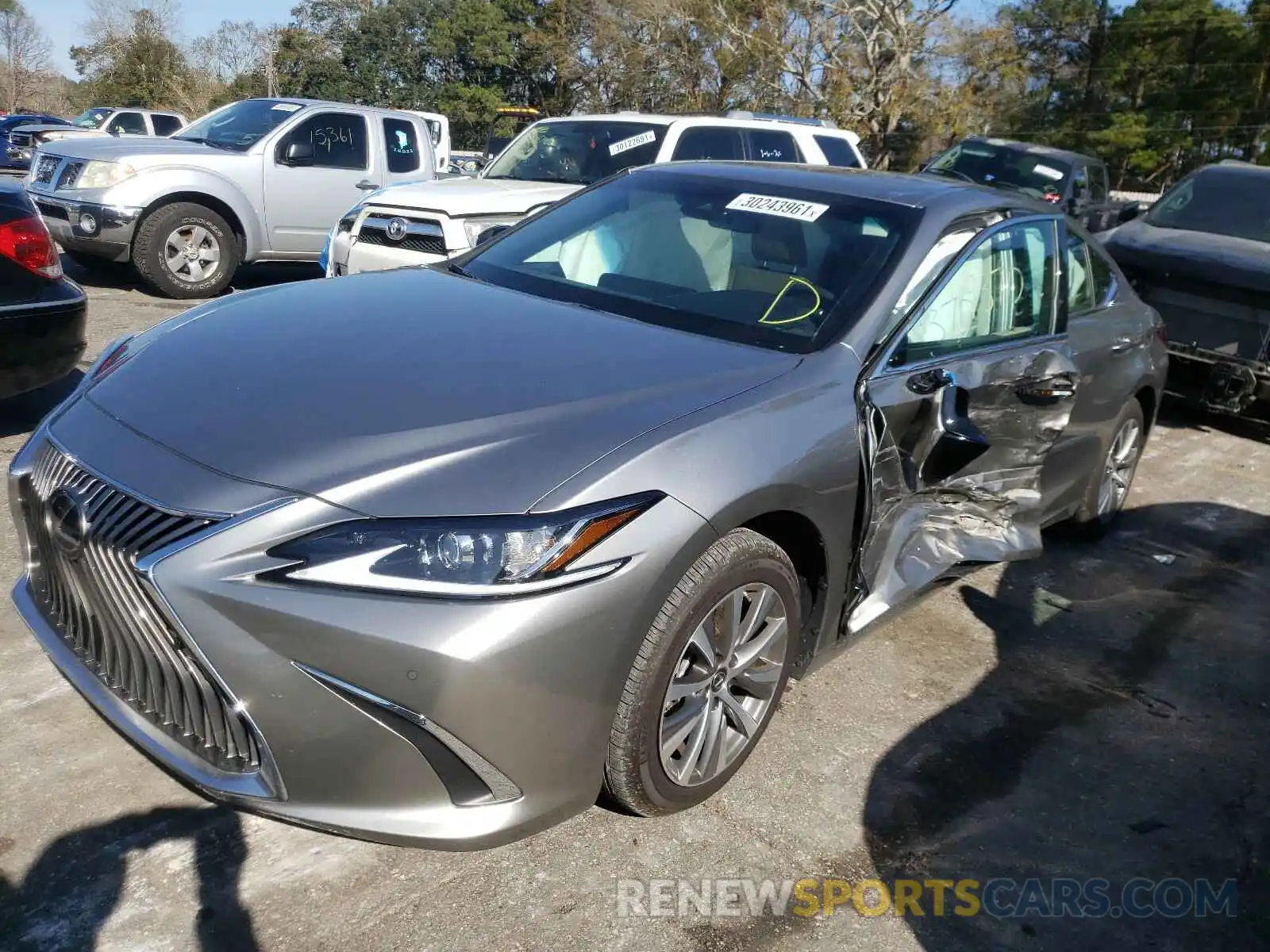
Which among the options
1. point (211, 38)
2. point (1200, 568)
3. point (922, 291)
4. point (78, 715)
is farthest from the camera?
point (211, 38)

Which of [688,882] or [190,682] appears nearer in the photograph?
[190,682]

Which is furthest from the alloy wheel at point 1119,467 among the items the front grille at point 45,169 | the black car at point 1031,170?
the front grille at point 45,169

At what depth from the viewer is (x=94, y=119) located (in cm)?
2430

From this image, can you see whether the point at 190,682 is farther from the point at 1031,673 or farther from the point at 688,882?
the point at 1031,673

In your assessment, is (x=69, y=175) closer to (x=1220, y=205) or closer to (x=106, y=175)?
(x=106, y=175)

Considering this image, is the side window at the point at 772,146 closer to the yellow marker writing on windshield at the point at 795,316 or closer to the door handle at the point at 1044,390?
the door handle at the point at 1044,390

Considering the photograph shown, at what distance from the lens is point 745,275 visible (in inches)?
138

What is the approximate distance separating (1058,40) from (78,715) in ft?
144

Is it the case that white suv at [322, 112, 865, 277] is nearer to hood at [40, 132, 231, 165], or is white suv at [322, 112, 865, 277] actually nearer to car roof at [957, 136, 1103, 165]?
hood at [40, 132, 231, 165]

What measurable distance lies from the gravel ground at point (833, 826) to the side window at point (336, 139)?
657 centimetres

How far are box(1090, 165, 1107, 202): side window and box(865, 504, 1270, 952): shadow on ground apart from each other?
1033cm

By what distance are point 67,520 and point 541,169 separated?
7.07 metres

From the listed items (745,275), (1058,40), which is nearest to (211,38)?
(1058,40)

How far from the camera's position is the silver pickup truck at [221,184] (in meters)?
8.66
